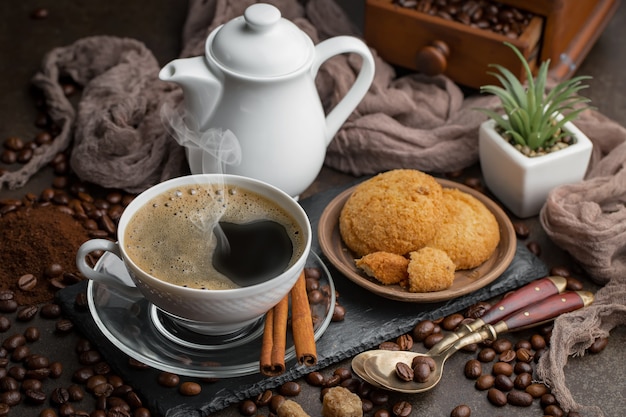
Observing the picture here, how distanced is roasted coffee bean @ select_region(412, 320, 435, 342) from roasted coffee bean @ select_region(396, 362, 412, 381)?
0.46 ft

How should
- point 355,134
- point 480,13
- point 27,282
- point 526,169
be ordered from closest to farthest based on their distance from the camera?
1. point 27,282
2. point 526,169
3. point 355,134
4. point 480,13

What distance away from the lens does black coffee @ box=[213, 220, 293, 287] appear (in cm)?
170

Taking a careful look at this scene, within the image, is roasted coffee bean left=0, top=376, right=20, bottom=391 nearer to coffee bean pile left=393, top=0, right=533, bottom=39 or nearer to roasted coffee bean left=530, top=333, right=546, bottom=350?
roasted coffee bean left=530, top=333, right=546, bottom=350

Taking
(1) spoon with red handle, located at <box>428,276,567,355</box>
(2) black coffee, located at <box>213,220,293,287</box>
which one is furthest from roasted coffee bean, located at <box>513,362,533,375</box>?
(2) black coffee, located at <box>213,220,293,287</box>

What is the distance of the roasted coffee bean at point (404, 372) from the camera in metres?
1.76

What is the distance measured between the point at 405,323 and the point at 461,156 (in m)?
0.65

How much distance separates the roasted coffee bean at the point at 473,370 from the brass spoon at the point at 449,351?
1.6 inches

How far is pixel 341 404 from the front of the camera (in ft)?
5.57

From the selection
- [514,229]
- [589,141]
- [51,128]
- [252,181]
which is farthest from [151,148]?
[589,141]

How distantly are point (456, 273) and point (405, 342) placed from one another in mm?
228

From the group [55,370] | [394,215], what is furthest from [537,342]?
[55,370]

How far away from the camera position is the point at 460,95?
2570 mm

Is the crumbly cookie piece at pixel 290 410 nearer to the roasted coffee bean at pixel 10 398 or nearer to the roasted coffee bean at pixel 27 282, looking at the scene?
the roasted coffee bean at pixel 10 398

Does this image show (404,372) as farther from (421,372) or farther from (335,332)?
(335,332)
